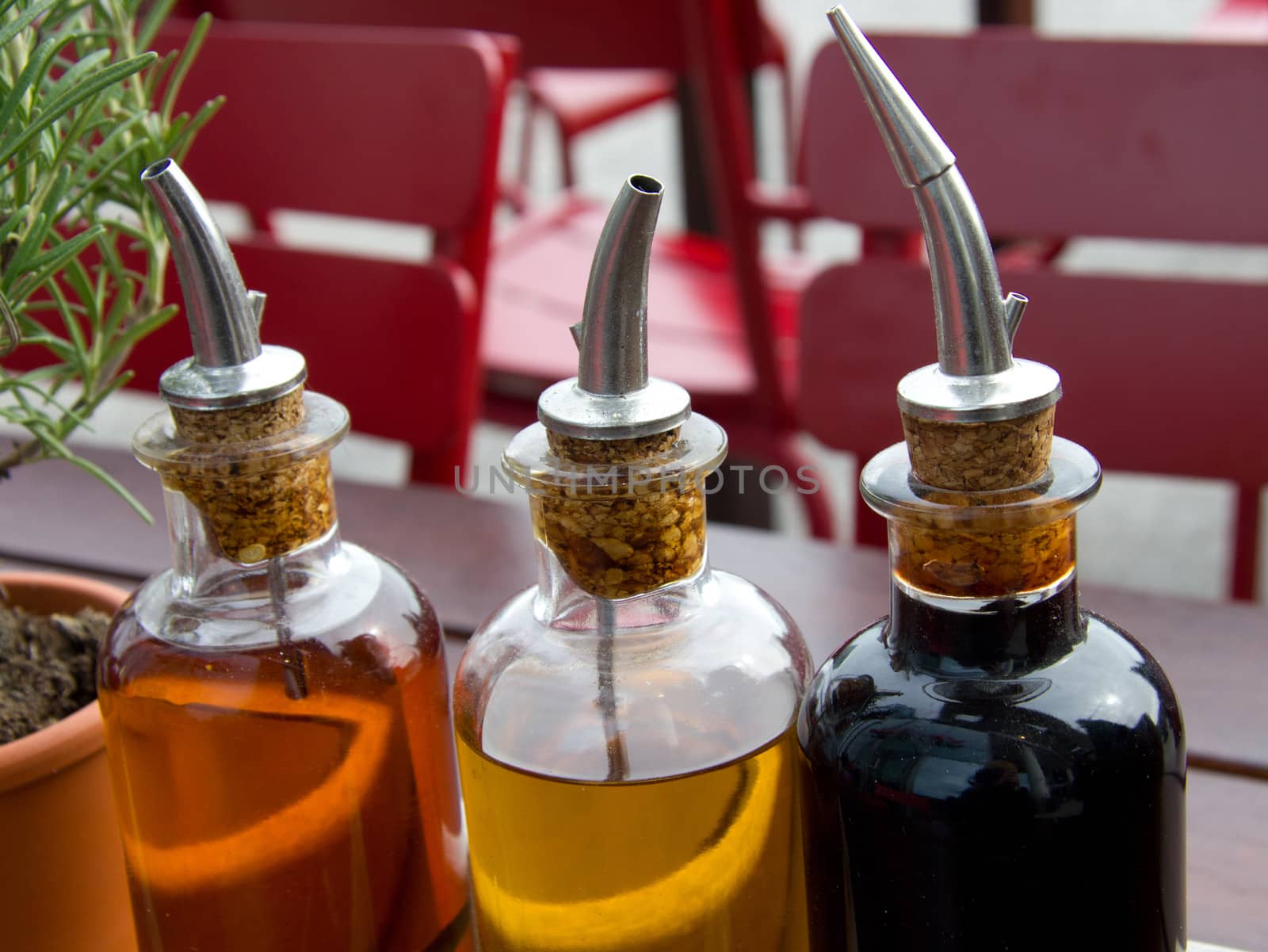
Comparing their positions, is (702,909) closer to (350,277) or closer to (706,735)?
(706,735)

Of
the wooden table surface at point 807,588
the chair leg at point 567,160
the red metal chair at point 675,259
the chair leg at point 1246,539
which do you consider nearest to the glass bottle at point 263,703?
the wooden table surface at point 807,588

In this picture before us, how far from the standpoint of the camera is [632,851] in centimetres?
32

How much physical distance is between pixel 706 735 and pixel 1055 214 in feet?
2.44

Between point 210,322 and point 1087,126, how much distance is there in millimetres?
767

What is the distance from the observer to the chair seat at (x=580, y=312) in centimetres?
142

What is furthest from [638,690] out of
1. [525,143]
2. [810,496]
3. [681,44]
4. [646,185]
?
[525,143]

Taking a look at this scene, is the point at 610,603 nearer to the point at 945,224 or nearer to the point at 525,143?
the point at 945,224

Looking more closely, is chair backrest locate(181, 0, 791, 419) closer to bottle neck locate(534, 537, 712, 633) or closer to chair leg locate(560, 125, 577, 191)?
chair leg locate(560, 125, 577, 191)

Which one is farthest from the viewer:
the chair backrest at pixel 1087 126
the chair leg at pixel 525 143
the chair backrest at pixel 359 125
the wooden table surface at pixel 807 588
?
the chair leg at pixel 525 143

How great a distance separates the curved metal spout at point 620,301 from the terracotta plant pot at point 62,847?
184mm

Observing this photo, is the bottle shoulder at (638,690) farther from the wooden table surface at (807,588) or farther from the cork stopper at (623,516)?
the wooden table surface at (807,588)

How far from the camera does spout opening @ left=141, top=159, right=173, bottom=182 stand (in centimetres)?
30

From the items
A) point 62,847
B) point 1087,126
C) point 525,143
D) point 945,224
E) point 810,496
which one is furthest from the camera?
point 525,143

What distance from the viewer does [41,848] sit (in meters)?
0.37
